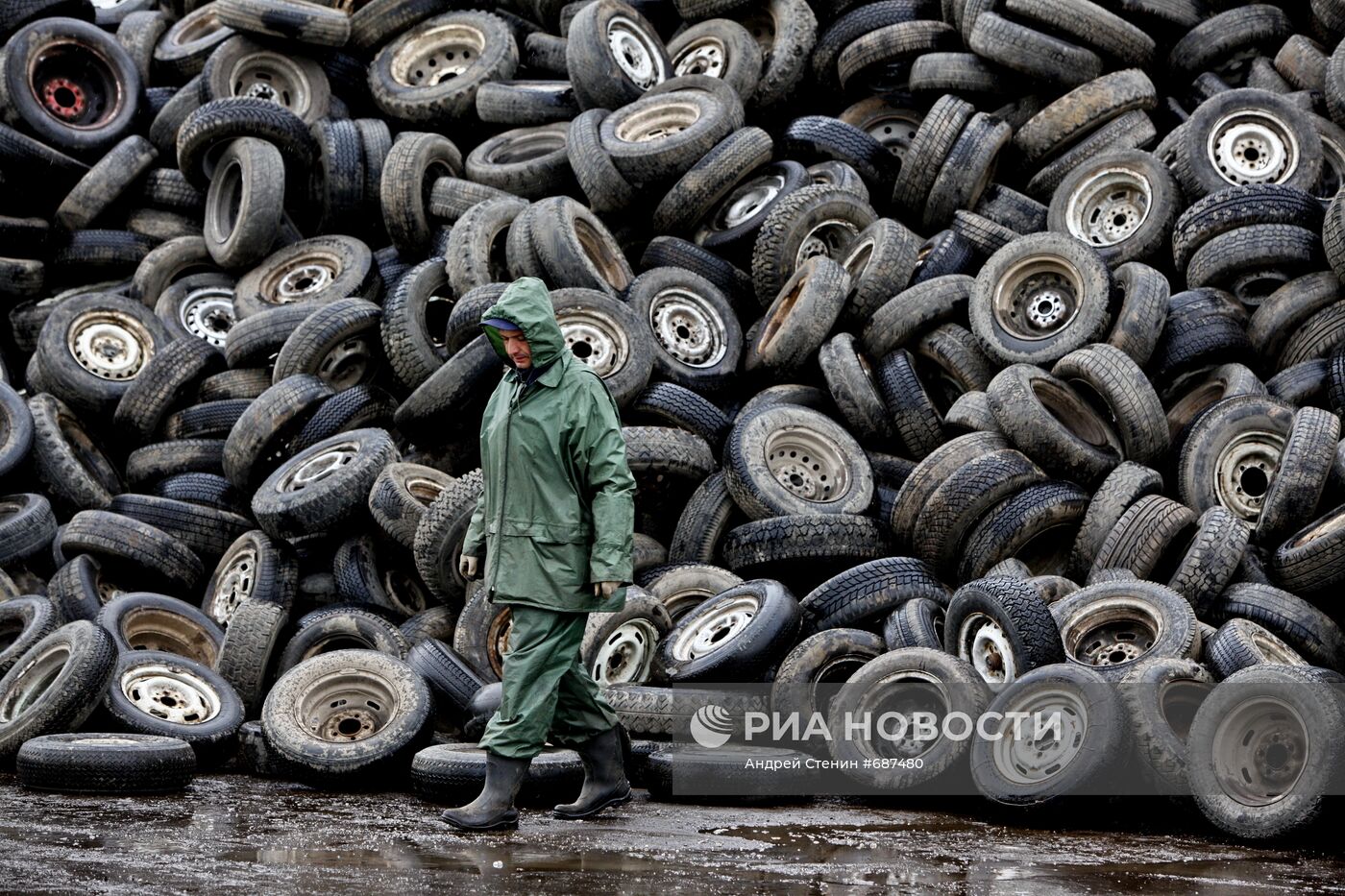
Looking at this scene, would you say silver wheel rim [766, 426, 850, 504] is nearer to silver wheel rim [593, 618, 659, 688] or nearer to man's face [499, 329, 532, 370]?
silver wheel rim [593, 618, 659, 688]

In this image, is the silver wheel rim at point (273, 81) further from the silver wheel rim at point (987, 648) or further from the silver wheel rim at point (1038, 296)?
the silver wheel rim at point (987, 648)

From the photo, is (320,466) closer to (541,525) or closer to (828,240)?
(828,240)

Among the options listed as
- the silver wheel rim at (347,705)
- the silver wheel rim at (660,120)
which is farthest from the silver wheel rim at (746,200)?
the silver wheel rim at (347,705)

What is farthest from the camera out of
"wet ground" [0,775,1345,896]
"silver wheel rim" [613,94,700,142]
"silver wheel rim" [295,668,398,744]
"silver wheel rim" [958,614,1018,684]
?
"silver wheel rim" [613,94,700,142]

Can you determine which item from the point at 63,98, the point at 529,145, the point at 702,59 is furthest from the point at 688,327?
the point at 63,98

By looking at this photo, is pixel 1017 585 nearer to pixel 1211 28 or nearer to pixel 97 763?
pixel 97 763

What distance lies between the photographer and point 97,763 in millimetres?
7039

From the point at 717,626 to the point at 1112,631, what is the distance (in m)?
2.03

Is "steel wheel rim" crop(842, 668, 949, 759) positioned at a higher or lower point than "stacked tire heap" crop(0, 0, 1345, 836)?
lower

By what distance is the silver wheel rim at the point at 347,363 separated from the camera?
1124 cm

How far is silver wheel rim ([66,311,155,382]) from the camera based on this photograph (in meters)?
12.2

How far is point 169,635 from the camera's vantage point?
375 inches

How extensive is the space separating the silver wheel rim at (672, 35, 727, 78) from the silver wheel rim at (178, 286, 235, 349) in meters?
4.32

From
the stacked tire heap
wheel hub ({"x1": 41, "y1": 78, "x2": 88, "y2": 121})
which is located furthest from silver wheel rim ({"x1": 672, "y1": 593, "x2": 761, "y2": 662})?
wheel hub ({"x1": 41, "y1": 78, "x2": 88, "y2": 121})
